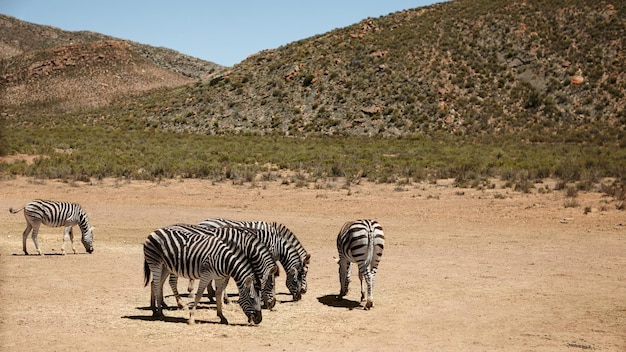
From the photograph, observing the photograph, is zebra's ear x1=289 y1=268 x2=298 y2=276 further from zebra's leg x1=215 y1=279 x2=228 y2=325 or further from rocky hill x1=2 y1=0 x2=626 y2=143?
rocky hill x1=2 y1=0 x2=626 y2=143

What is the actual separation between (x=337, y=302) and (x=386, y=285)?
203cm

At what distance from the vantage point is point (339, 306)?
14094mm

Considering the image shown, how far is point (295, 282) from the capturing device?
14.1 m

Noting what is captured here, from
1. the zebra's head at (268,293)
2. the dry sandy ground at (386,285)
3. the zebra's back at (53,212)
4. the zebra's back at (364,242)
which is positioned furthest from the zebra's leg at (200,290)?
the zebra's back at (53,212)

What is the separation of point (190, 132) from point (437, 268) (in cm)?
5697

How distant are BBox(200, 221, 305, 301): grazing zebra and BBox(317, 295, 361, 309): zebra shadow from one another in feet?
2.04

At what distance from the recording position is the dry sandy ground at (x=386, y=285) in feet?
38.4

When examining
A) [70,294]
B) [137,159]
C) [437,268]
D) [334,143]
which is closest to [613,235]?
[437,268]

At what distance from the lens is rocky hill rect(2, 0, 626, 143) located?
67.8 meters

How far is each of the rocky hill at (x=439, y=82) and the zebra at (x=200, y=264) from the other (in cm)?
5227

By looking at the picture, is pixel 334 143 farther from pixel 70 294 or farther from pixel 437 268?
pixel 70 294

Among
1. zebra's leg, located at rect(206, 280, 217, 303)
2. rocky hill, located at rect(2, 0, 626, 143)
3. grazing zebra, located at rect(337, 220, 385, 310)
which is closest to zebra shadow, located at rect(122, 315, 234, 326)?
zebra's leg, located at rect(206, 280, 217, 303)

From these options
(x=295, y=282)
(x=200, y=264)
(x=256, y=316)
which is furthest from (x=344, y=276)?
(x=200, y=264)

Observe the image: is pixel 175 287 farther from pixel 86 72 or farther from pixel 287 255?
pixel 86 72
